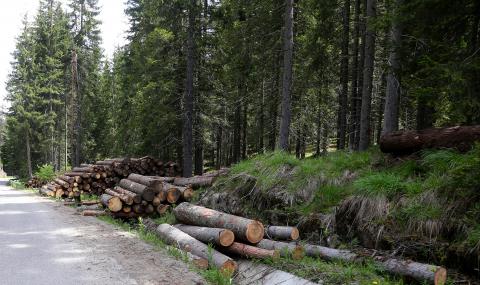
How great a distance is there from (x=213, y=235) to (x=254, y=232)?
0.95 metres

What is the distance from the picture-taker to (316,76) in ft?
74.6

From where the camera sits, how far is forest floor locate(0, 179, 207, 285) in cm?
651

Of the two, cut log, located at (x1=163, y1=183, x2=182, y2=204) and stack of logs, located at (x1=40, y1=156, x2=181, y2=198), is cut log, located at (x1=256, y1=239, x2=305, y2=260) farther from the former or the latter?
stack of logs, located at (x1=40, y1=156, x2=181, y2=198)

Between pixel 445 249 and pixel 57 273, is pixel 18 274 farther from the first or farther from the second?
pixel 445 249

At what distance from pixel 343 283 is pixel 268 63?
58.7ft

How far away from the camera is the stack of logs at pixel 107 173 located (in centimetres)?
2083

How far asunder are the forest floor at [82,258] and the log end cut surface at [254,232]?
134 cm

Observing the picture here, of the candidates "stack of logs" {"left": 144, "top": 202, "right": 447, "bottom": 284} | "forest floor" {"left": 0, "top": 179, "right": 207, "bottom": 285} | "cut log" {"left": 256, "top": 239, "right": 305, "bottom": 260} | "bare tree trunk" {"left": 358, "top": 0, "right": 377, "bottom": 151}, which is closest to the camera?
"stack of logs" {"left": 144, "top": 202, "right": 447, "bottom": 284}

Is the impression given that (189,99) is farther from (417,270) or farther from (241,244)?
(417,270)

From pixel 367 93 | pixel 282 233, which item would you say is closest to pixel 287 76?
pixel 367 93

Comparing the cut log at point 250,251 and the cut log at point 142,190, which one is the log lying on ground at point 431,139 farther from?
the cut log at point 142,190

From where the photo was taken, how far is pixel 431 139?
25.4 feet

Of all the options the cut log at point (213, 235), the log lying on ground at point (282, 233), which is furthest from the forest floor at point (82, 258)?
the log lying on ground at point (282, 233)

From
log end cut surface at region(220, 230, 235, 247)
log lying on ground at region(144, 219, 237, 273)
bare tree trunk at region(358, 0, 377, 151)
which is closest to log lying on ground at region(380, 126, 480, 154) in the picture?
log end cut surface at region(220, 230, 235, 247)
